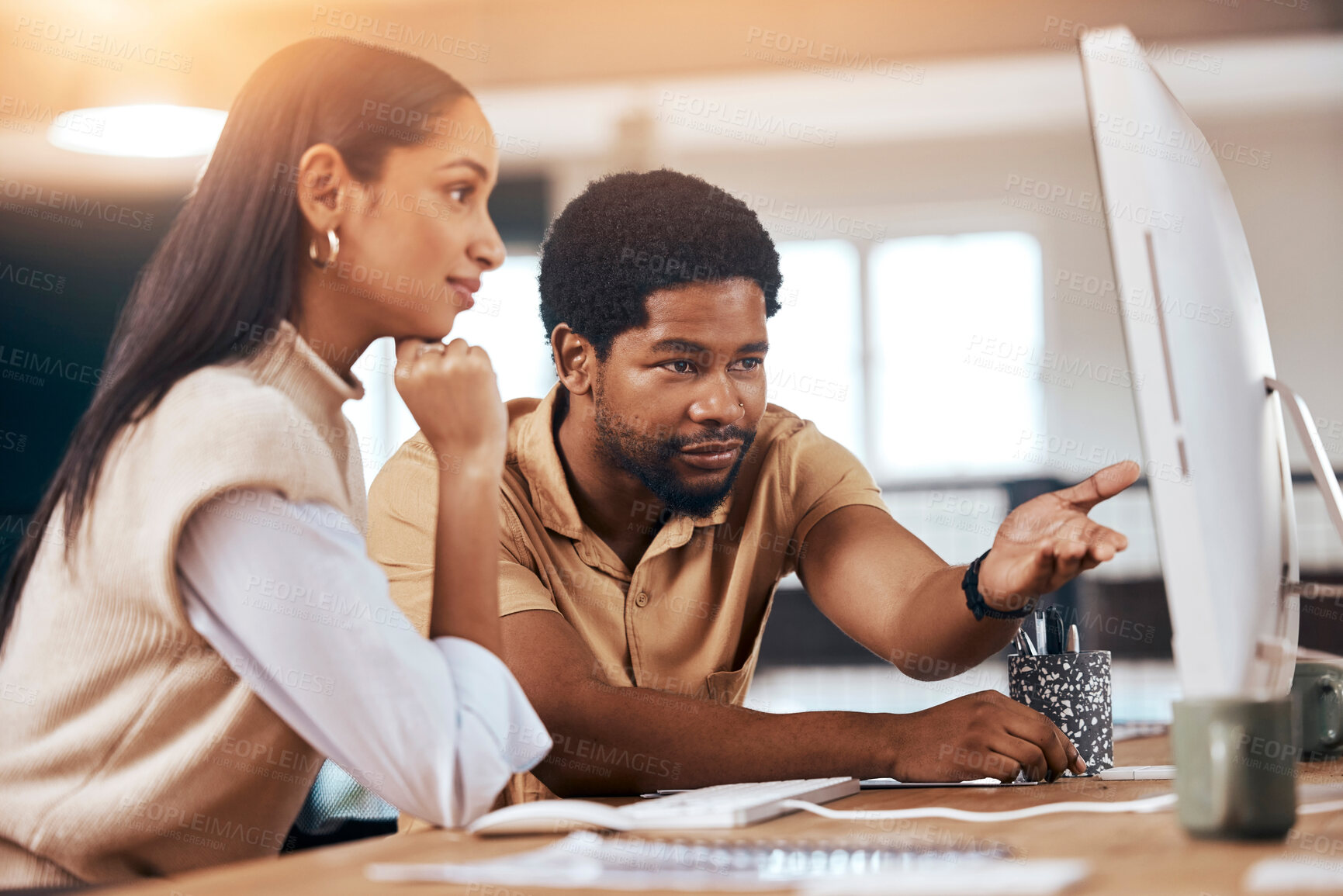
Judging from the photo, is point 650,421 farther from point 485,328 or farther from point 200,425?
point 485,328

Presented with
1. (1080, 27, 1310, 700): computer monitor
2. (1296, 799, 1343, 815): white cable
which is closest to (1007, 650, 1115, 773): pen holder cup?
(1296, 799, 1343, 815): white cable

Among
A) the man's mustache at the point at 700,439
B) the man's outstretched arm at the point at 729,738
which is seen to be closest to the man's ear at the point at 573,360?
the man's mustache at the point at 700,439

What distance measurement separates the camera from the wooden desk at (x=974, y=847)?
0.55 m

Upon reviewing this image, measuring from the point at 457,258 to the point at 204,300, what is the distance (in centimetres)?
23

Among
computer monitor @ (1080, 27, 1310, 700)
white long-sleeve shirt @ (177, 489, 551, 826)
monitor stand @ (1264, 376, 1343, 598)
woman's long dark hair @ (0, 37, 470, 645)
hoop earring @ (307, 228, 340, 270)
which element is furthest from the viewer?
hoop earring @ (307, 228, 340, 270)

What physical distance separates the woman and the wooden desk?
12 centimetres

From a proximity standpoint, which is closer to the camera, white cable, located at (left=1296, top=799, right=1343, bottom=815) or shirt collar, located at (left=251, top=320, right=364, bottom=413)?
white cable, located at (left=1296, top=799, right=1343, bottom=815)

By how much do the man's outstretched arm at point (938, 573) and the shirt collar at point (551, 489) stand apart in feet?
0.52

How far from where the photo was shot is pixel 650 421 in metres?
1.40

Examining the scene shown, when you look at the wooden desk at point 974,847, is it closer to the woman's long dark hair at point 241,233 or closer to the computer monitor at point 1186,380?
the computer monitor at point 1186,380

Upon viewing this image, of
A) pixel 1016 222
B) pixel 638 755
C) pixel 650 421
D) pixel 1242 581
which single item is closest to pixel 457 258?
pixel 650 421

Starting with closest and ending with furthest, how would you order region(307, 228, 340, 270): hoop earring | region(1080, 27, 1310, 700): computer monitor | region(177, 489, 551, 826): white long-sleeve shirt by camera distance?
region(1080, 27, 1310, 700): computer monitor → region(177, 489, 551, 826): white long-sleeve shirt → region(307, 228, 340, 270): hoop earring

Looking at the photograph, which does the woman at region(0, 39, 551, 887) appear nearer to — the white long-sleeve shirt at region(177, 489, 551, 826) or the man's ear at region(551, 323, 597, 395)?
the white long-sleeve shirt at region(177, 489, 551, 826)

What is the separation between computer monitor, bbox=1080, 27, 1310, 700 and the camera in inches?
21.4
